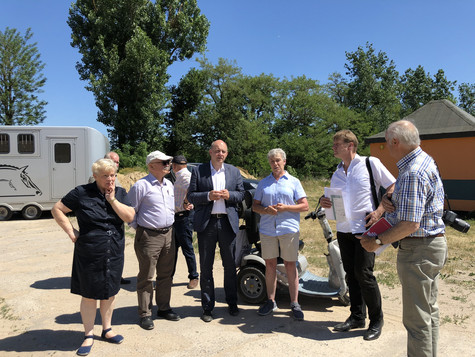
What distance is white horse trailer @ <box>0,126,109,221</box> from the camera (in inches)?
491

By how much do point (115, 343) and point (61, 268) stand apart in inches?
139

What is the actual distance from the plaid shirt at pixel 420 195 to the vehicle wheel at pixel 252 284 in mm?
2291

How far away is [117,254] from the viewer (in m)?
3.59

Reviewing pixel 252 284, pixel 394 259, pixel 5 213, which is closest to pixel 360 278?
pixel 252 284

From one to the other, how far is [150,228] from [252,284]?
5.21 ft

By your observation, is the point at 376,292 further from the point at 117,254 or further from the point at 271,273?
the point at 117,254

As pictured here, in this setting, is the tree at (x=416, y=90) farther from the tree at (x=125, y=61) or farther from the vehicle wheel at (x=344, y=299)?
the vehicle wheel at (x=344, y=299)

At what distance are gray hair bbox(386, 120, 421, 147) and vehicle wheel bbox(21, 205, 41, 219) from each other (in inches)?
508

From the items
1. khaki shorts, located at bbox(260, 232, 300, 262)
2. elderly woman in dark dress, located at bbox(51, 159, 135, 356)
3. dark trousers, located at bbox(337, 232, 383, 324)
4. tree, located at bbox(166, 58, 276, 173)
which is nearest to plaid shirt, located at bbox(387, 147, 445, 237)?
dark trousers, located at bbox(337, 232, 383, 324)

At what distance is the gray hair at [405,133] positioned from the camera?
2822mm

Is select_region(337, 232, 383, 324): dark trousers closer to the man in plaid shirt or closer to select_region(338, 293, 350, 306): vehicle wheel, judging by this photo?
select_region(338, 293, 350, 306): vehicle wheel

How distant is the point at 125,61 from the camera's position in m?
23.5

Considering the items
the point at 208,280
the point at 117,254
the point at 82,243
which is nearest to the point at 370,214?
the point at 208,280

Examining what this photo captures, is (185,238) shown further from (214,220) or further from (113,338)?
(113,338)
